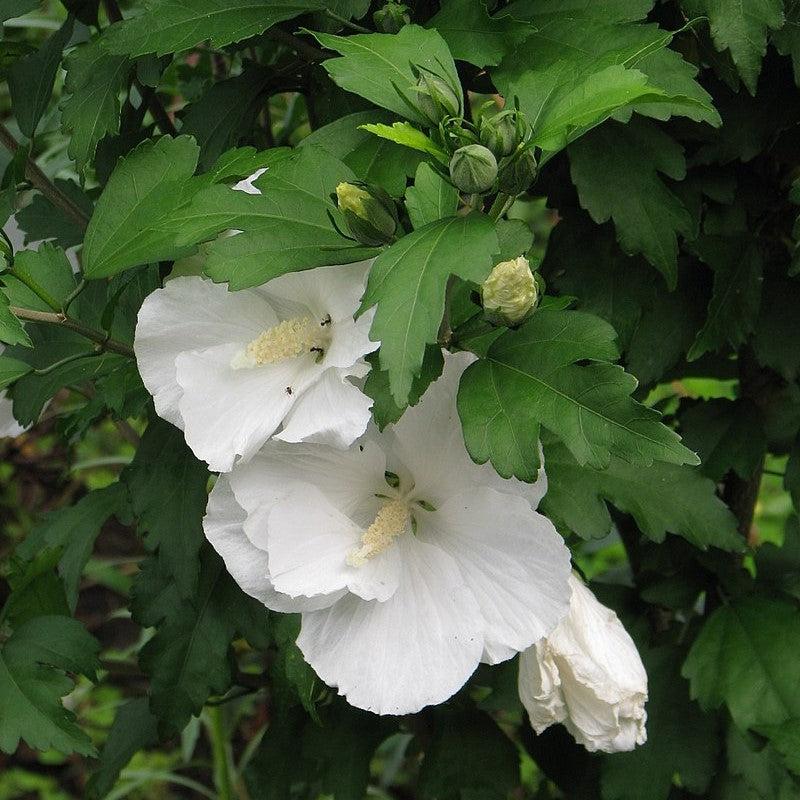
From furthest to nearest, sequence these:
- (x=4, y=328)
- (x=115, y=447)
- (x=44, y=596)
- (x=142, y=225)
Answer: (x=115, y=447) < (x=44, y=596) < (x=142, y=225) < (x=4, y=328)

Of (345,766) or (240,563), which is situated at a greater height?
(240,563)

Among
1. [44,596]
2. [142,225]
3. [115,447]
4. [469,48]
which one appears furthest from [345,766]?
[115,447]

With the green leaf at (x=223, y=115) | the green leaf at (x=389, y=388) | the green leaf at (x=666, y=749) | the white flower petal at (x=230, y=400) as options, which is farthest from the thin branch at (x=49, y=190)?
the green leaf at (x=666, y=749)

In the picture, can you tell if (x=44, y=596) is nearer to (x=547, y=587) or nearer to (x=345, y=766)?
(x=345, y=766)

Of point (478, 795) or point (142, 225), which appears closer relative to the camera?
point (142, 225)


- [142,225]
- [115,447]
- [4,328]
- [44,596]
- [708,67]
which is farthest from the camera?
[115,447]
